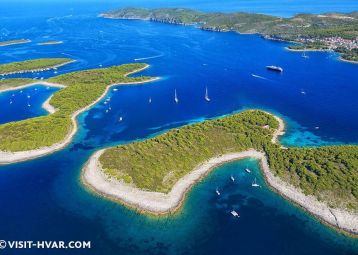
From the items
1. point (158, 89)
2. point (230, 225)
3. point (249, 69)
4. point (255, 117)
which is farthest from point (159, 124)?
point (249, 69)

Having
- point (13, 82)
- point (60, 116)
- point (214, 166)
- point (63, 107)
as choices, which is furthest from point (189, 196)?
point (13, 82)

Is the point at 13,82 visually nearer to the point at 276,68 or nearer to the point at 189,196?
the point at 189,196

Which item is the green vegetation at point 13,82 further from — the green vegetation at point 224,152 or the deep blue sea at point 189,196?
the green vegetation at point 224,152

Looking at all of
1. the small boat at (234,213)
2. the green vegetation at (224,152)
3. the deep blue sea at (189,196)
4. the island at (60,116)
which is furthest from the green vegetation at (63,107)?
the small boat at (234,213)

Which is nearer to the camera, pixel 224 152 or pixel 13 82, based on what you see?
pixel 224 152

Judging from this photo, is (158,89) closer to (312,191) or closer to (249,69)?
(249,69)

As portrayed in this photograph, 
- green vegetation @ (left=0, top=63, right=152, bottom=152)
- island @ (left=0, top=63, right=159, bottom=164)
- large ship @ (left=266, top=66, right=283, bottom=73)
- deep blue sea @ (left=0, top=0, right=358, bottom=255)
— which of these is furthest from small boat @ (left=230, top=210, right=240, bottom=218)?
large ship @ (left=266, top=66, right=283, bottom=73)
